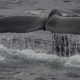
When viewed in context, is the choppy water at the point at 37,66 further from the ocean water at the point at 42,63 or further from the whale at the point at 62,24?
the whale at the point at 62,24

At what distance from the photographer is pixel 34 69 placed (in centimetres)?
1080

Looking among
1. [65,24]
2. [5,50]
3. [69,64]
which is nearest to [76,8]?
[5,50]

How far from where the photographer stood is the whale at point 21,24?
31.0 feet

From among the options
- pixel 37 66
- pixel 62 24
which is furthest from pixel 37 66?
pixel 62 24

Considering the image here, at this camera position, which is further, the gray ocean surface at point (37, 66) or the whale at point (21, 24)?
the gray ocean surface at point (37, 66)

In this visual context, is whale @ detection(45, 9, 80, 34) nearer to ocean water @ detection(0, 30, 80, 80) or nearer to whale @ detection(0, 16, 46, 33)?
whale @ detection(0, 16, 46, 33)

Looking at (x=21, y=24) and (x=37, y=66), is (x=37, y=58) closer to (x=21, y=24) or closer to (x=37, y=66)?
(x=37, y=66)

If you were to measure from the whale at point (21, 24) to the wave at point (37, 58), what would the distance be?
1.77 metres

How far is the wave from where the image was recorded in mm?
11140

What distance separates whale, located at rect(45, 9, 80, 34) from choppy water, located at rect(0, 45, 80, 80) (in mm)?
1418

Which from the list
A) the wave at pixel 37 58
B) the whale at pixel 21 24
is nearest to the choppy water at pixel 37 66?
the wave at pixel 37 58

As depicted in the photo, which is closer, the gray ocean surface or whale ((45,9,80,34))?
whale ((45,9,80,34))

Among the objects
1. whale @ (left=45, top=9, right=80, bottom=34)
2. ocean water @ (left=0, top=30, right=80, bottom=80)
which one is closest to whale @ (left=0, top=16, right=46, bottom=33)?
whale @ (left=45, top=9, right=80, bottom=34)

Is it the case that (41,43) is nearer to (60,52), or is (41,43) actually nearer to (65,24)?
(60,52)
